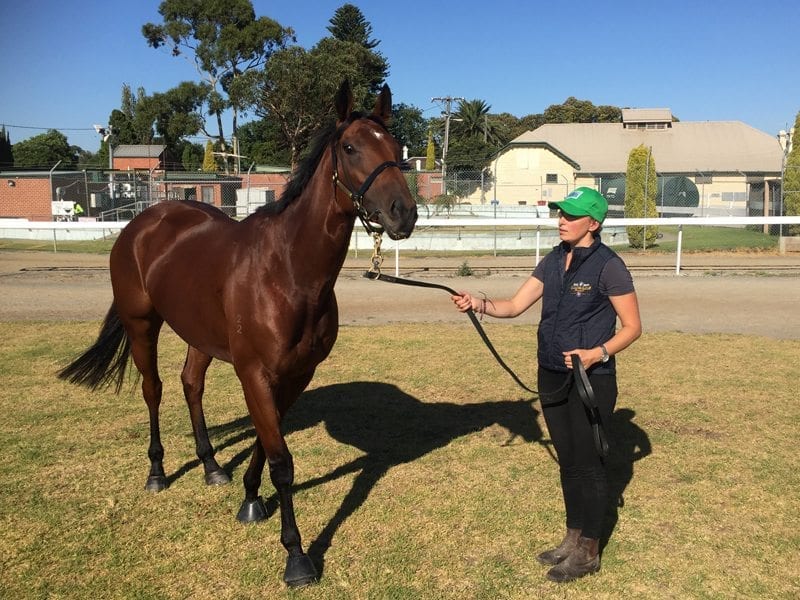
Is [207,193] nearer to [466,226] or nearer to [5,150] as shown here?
[466,226]

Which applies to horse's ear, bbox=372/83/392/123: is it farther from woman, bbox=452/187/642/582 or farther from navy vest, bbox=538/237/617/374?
navy vest, bbox=538/237/617/374

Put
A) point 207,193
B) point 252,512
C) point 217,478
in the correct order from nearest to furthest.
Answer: point 252,512 < point 217,478 < point 207,193

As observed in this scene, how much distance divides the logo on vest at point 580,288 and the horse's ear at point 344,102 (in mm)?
1494

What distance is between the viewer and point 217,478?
4.65m

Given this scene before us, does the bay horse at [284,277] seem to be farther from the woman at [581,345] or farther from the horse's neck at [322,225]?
the woman at [581,345]

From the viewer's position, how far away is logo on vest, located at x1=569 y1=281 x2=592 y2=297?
3.28 m

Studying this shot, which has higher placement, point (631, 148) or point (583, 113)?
point (583, 113)

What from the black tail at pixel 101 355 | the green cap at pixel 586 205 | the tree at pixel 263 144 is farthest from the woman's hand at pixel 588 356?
the tree at pixel 263 144

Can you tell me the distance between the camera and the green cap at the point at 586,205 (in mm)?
3230

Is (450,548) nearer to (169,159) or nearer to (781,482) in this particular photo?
(781,482)

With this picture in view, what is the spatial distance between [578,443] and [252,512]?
2.08 meters

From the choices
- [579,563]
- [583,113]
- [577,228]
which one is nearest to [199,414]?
[579,563]

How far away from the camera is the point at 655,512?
13.5 feet

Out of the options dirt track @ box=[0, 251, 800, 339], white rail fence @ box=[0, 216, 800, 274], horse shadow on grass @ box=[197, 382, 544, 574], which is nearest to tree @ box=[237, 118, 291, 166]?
white rail fence @ box=[0, 216, 800, 274]
